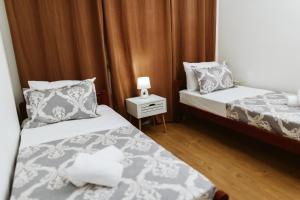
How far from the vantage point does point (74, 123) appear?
86.9 inches

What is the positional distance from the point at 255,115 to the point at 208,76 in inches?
36.7

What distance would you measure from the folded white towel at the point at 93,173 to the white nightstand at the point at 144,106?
64.5 inches

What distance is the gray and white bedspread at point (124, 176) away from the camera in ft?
3.80

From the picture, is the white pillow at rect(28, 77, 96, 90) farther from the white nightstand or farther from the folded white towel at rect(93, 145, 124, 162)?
the folded white towel at rect(93, 145, 124, 162)

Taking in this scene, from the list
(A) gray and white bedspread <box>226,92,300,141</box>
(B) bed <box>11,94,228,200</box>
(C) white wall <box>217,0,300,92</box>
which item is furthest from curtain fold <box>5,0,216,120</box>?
(A) gray and white bedspread <box>226,92,300,141</box>

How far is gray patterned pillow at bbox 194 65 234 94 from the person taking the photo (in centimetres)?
298

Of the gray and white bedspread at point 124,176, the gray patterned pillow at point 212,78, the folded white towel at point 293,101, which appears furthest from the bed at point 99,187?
the folded white towel at point 293,101

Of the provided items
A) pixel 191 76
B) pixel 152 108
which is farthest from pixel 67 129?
pixel 191 76

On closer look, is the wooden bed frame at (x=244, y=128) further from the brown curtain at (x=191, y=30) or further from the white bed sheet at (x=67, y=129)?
the white bed sheet at (x=67, y=129)

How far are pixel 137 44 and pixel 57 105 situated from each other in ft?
4.50

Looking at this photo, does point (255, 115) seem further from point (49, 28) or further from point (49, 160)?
point (49, 28)

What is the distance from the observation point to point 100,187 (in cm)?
121

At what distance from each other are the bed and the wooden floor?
777 mm

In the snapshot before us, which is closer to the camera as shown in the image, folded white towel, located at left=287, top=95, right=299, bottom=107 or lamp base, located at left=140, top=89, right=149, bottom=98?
folded white towel, located at left=287, top=95, right=299, bottom=107
